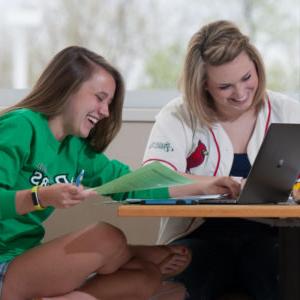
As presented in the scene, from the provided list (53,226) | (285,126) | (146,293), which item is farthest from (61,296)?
(53,226)

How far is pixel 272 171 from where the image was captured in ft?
4.79

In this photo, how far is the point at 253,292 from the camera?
6.14ft

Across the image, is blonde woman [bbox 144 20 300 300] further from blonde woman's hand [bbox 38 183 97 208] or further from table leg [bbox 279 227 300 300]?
blonde woman's hand [bbox 38 183 97 208]

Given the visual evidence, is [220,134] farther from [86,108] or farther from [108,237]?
[108,237]

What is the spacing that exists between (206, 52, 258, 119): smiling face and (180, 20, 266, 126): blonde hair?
0.7 inches

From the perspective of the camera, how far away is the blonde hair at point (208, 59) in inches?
79.0

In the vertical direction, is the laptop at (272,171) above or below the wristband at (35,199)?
above

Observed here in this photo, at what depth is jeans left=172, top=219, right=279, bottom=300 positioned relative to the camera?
1855 mm

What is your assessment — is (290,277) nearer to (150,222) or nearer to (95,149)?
(95,149)

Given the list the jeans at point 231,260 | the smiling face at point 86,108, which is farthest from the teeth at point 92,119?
the jeans at point 231,260

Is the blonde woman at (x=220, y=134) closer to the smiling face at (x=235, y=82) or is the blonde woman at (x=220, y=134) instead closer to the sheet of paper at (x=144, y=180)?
the smiling face at (x=235, y=82)

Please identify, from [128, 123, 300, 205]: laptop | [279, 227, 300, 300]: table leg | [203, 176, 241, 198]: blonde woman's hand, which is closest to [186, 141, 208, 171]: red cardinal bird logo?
[203, 176, 241, 198]: blonde woman's hand

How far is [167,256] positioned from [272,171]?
0.49 metres

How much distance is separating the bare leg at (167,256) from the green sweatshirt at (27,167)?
0.14 metres
